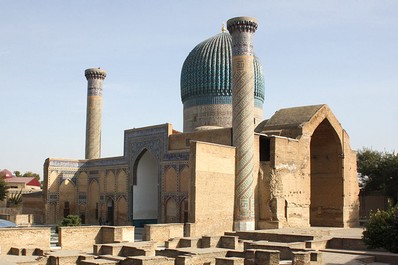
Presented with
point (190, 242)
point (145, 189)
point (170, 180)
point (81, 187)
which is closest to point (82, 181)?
point (81, 187)

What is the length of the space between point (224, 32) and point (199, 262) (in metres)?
18.0

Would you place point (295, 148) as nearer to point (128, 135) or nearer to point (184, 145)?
point (184, 145)

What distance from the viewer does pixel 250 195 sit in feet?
61.7

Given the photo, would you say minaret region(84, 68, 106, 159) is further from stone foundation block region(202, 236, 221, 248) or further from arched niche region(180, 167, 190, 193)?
stone foundation block region(202, 236, 221, 248)

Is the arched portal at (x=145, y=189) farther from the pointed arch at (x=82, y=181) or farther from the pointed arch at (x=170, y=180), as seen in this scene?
the pointed arch at (x=82, y=181)

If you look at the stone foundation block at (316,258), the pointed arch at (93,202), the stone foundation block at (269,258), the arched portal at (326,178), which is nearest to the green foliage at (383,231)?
the stone foundation block at (316,258)

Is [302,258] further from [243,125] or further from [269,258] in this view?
[243,125]

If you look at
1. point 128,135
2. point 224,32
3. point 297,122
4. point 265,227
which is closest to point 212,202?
point 265,227

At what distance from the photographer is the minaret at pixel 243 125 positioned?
18.7 m

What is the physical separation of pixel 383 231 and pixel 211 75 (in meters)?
14.4

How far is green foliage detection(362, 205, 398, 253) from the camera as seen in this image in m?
12.9

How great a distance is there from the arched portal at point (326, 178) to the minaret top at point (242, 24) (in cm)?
587

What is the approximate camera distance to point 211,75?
26.0m

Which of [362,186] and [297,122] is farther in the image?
[362,186]
